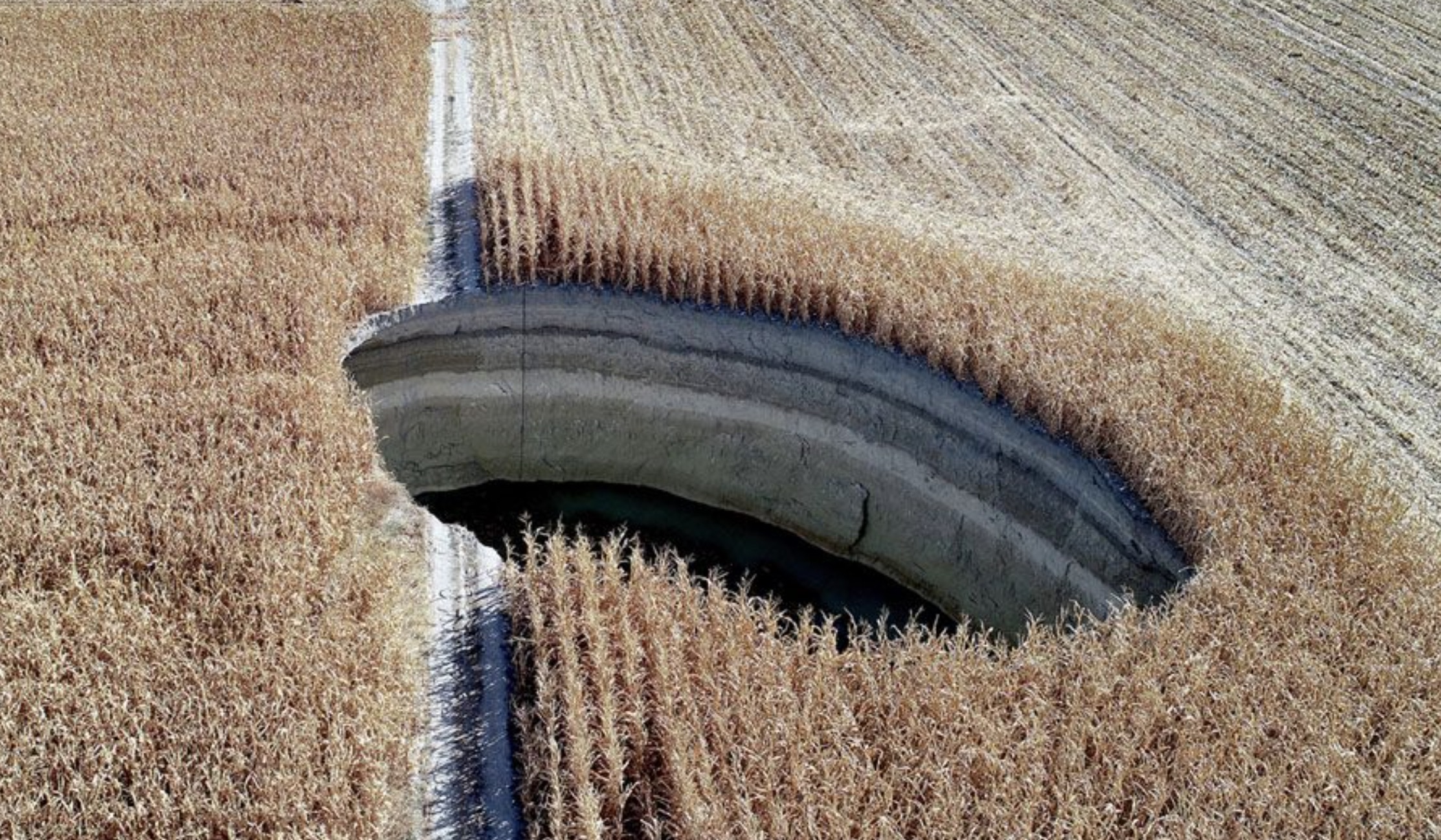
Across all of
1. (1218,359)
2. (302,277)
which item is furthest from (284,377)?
(1218,359)

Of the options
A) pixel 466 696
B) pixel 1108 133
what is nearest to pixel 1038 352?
pixel 466 696

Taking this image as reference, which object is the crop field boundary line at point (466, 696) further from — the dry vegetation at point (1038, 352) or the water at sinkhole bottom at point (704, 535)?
the water at sinkhole bottom at point (704, 535)

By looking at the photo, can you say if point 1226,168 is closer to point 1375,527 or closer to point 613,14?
point 1375,527

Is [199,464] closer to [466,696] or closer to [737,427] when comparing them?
[466,696]

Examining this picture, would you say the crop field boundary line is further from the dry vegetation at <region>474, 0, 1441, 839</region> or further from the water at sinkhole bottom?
the water at sinkhole bottom

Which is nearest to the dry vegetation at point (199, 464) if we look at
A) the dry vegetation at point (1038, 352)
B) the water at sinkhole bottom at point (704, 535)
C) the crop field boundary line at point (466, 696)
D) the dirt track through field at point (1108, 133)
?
the crop field boundary line at point (466, 696)

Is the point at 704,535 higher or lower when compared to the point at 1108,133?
lower

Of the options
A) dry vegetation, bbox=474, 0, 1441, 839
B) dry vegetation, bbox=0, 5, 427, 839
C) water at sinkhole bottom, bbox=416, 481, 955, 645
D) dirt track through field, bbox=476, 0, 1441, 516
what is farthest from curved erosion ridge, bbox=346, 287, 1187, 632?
dirt track through field, bbox=476, 0, 1441, 516
